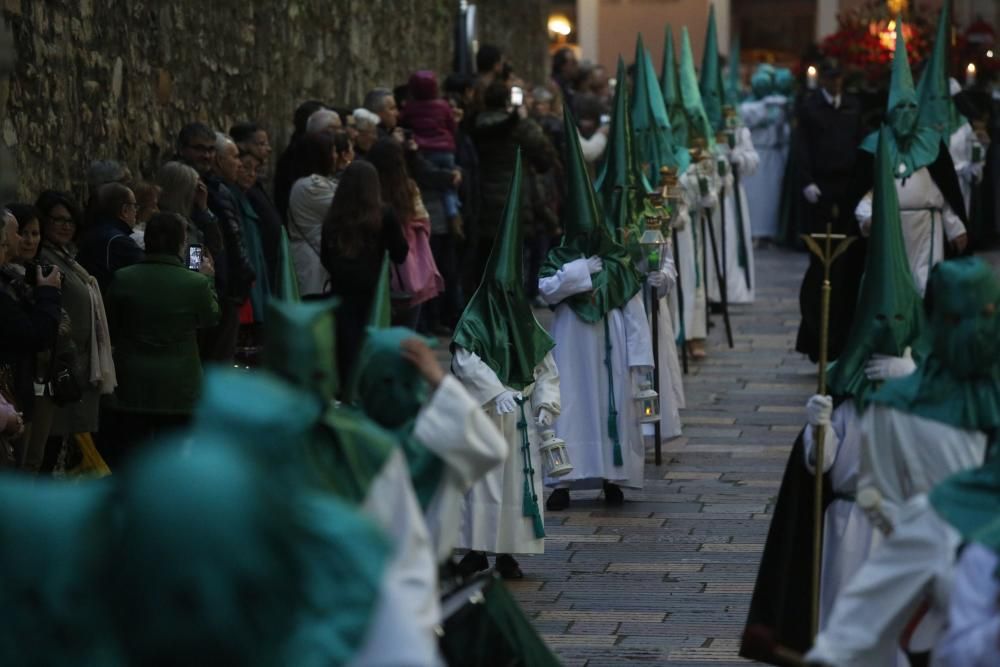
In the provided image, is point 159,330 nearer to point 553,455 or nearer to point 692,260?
point 553,455

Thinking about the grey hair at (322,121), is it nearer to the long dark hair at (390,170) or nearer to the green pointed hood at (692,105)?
the long dark hair at (390,170)

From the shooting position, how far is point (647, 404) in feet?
32.9

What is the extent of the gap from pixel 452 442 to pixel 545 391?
12.6 ft

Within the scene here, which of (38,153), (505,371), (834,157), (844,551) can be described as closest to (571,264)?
(505,371)

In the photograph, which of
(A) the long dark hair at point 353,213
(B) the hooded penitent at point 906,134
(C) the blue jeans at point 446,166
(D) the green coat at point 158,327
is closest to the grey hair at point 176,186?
(A) the long dark hair at point 353,213

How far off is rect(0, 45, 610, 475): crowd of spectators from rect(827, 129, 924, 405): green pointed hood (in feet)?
4.62

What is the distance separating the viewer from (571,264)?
31.8 feet

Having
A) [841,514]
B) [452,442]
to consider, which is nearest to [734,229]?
[841,514]

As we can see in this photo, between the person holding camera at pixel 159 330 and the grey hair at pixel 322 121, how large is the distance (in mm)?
3398

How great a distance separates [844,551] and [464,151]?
8.69 metres

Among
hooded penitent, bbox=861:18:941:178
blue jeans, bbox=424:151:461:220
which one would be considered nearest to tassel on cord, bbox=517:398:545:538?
hooded penitent, bbox=861:18:941:178

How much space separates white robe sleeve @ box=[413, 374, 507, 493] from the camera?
15.6ft

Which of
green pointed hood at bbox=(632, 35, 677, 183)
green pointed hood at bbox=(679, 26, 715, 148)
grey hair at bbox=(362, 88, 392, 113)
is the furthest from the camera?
green pointed hood at bbox=(679, 26, 715, 148)

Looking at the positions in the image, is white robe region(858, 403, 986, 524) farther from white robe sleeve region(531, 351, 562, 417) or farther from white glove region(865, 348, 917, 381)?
white robe sleeve region(531, 351, 562, 417)
